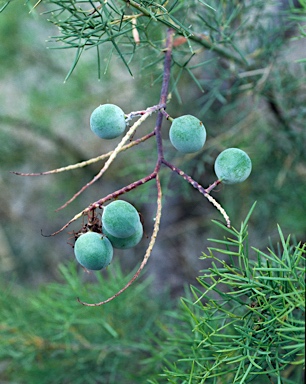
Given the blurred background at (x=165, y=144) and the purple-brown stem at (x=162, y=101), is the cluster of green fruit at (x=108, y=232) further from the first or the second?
the blurred background at (x=165, y=144)

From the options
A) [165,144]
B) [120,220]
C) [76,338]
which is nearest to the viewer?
[120,220]

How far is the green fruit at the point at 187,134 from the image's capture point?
0.38 meters

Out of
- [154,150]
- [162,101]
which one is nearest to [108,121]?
[162,101]

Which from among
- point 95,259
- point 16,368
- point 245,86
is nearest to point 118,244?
point 95,259

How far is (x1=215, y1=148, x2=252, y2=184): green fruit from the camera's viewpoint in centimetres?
40

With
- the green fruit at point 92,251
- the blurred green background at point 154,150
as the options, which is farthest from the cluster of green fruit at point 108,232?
the blurred green background at point 154,150

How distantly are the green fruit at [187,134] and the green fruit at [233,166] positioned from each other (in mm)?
28

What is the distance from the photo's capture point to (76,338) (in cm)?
84

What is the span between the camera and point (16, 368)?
895 millimetres

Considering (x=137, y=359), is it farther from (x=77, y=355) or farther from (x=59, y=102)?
(x=59, y=102)

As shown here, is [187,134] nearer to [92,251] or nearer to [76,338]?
[92,251]

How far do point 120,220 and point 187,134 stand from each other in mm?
87

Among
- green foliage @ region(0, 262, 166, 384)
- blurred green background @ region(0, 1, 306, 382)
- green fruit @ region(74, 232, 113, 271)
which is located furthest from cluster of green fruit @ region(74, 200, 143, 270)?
green foliage @ region(0, 262, 166, 384)

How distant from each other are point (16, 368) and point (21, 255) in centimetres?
72
